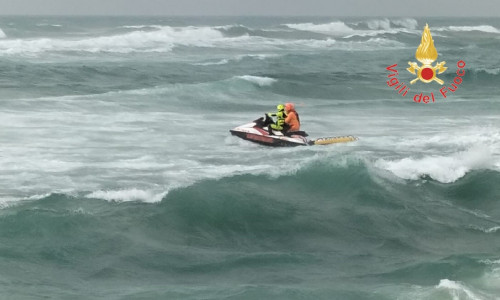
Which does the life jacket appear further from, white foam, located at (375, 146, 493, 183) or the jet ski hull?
white foam, located at (375, 146, 493, 183)

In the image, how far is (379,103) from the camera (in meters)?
33.1

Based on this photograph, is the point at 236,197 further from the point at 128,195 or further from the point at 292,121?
the point at 292,121

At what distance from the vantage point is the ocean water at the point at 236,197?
12164 millimetres

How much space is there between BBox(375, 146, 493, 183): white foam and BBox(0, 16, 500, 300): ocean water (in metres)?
0.06

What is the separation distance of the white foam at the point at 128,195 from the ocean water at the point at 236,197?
5 centimetres

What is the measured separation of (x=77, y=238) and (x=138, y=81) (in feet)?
82.6

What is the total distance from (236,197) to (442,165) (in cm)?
550

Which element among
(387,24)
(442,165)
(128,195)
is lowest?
(128,195)

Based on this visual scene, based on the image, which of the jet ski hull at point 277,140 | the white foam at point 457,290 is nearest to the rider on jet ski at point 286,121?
the jet ski hull at point 277,140

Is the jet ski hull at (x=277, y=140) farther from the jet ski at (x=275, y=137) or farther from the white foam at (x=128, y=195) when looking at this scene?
the white foam at (x=128, y=195)

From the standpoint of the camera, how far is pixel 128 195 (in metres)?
16.4

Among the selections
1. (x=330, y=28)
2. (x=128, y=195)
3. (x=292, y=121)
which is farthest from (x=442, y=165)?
(x=330, y=28)

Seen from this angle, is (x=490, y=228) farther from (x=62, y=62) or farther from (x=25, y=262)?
(x=62, y=62)

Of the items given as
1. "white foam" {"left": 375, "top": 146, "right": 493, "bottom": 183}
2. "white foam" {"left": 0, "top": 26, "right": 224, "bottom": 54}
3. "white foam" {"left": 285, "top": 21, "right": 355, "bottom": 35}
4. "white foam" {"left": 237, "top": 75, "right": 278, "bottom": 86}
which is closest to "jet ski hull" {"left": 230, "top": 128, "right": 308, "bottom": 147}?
"white foam" {"left": 375, "top": 146, "right": 493, "bottom": 183}
